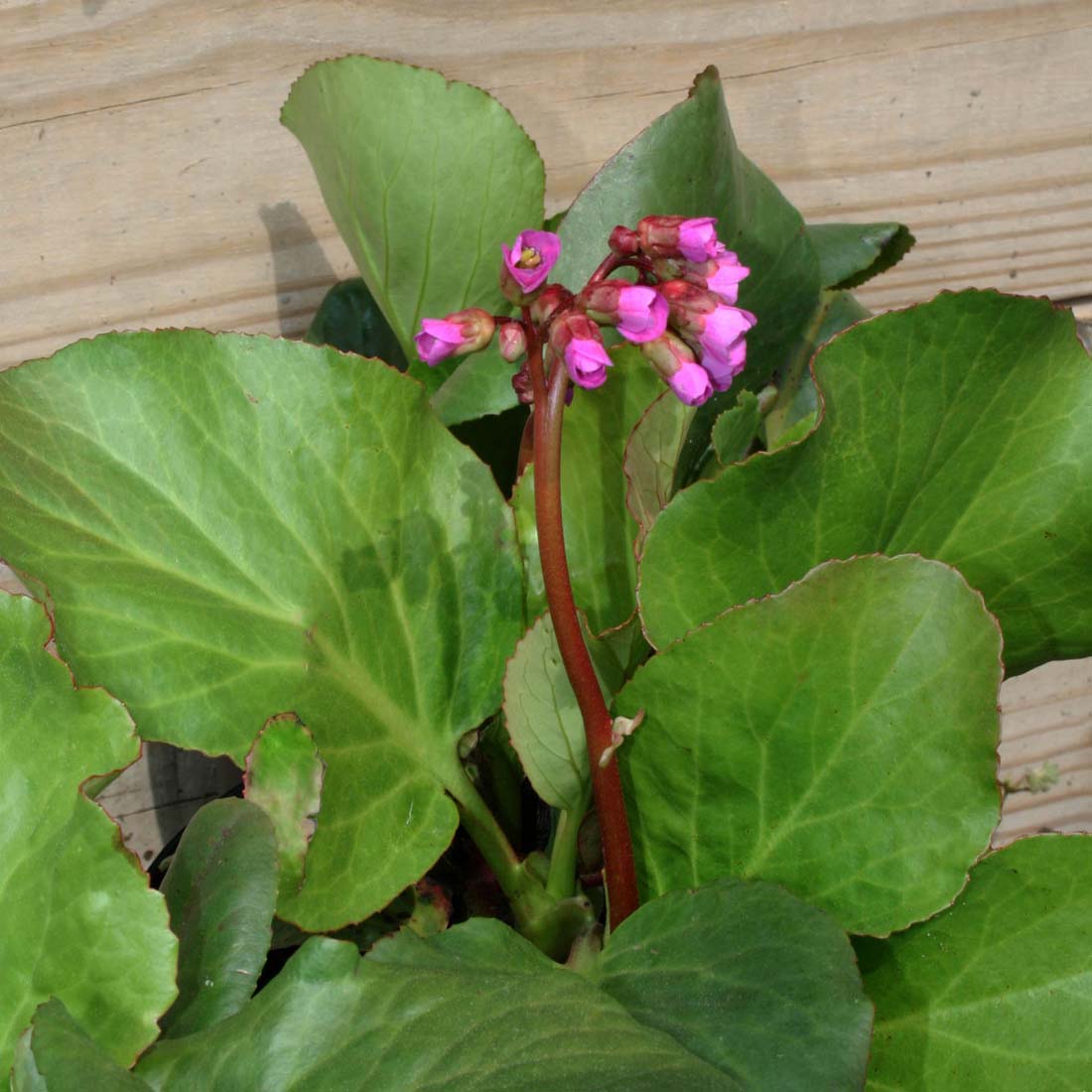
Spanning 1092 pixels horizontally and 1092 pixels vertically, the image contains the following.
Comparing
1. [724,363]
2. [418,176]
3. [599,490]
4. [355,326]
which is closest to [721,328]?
→ [724,363]

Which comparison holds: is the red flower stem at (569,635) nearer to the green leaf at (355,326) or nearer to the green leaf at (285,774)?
the green leaf at (285,774)

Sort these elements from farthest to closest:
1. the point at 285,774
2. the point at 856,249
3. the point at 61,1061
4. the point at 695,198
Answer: the point at 856,249, the point at 695,198, the point at 285,774, the point at 61,1061

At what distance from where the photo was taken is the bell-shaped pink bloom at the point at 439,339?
389 mm

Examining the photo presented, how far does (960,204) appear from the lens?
2.59 feet

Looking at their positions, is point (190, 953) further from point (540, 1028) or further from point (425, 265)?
point (425, 265)

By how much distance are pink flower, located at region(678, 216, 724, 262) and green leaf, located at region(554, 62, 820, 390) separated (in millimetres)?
147

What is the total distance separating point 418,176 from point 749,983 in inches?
14.1

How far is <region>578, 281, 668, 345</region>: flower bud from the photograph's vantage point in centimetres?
37

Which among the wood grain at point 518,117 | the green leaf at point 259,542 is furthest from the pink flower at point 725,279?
the wood grain at point 518,117

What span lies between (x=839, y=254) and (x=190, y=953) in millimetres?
442

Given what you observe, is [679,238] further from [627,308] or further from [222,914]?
[222,914]

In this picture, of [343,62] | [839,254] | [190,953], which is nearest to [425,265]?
[343,62]

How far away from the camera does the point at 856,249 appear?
640 mm

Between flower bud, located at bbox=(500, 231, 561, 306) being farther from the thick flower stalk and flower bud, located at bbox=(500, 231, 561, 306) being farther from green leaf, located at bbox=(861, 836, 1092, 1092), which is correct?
green leaf, located at bbox=(861, 836, 1092, 1092)
